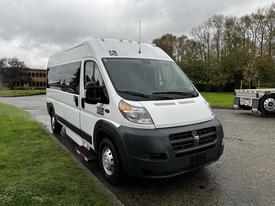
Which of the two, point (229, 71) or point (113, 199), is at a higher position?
point (229, 71)

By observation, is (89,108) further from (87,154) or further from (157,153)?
(157,153)

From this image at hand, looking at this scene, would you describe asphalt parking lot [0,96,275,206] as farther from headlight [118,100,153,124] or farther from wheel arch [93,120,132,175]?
headlight [118,100,153,124]

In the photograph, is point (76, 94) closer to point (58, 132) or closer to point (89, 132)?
point (89, 132)

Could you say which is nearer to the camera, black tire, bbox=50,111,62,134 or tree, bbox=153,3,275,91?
black tire, bbox=50,111,62,134

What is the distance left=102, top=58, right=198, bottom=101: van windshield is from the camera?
4.30 meters

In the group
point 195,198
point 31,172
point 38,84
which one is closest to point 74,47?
point 31,172

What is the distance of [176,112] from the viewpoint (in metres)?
4.09

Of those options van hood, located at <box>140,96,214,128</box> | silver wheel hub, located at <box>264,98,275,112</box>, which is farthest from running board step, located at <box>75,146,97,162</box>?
silver wheel hub, located at <box>264,98,275,112</box>

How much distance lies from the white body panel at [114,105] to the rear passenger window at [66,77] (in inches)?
5.2

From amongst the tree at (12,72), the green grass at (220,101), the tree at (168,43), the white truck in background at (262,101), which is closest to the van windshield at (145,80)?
the white truck in background at (262,101)

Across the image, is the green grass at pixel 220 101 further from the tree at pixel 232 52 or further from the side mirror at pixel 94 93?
the side mirror at pixel 94 93

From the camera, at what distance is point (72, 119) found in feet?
20.1

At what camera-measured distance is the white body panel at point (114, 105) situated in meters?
4.01

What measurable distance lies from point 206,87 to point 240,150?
112 ft
